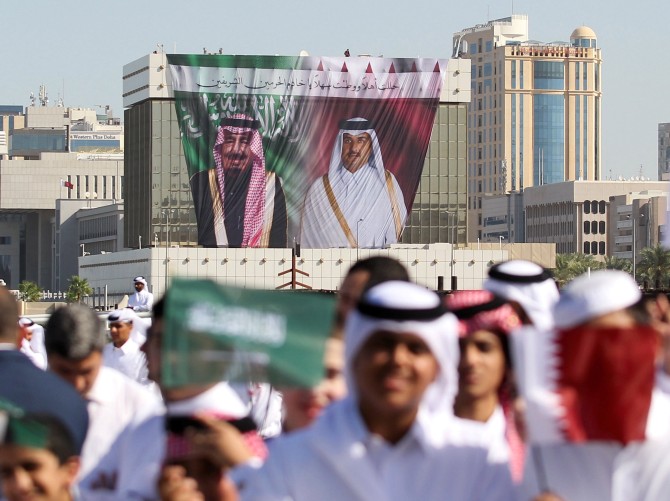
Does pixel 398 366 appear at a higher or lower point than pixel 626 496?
higher

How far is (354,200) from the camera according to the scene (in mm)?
107938

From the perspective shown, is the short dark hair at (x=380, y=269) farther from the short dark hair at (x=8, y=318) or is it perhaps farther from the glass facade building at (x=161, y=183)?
the glass facade building at (x=161, y=183)

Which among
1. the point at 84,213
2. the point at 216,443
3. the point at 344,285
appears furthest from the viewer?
the point at 84,213

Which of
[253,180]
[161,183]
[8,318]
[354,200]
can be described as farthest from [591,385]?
[161,183]

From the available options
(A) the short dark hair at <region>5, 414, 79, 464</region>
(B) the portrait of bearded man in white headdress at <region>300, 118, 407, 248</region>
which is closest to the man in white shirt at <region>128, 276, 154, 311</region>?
(A) the short dark hair at <region>5, 414, 79, 464</region>

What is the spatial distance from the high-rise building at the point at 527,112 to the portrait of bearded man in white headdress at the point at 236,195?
7515cm

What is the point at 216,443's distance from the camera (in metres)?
4.77

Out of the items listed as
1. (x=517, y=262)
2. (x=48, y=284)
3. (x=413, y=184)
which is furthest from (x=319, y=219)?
(x=517, y=262)

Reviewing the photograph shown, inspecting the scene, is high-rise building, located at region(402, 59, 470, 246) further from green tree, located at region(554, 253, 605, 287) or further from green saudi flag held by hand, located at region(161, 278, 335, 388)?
green saudi flag held by hand, located at region(161, 278, 335, 388)

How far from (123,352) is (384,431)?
8.53 metres

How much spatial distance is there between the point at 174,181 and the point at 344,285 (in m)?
113

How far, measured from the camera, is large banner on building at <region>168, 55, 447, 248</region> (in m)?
109

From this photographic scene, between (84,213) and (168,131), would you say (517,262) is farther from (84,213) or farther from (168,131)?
(84,213)

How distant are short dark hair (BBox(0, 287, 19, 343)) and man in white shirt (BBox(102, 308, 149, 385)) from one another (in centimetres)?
586
